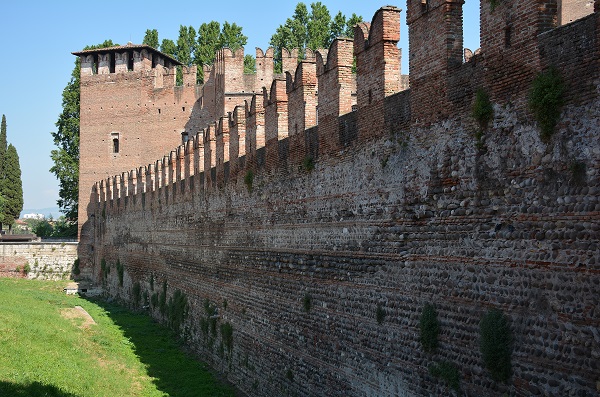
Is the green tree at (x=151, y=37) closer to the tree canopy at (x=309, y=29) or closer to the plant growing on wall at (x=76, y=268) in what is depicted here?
the tree canopy at (x=309, y=29)

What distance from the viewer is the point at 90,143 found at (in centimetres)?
3800

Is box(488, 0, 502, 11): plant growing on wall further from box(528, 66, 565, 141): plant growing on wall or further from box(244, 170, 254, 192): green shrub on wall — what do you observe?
box(244, 170, 254, 192): green shrub on wall

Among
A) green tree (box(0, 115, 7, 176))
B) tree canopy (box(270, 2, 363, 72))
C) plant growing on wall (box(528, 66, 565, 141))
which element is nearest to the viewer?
plant growing on wall (box(528, 66, 565, 141))

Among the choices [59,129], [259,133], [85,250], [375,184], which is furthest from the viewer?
[59,129]

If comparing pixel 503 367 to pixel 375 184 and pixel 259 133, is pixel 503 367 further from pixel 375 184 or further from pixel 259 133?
pixel 259 133

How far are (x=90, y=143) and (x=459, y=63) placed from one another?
33.3 metres

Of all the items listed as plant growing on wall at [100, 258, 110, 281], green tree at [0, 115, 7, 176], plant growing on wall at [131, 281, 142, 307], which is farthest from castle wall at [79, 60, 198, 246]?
green tree at [0, 115, 7, 176]

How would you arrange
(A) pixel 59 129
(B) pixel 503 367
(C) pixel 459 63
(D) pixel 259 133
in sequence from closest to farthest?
(B) pixel 503 367 < (C) pixel 459 63 < (D) pixel 259 133 < (A) pixel 59 129

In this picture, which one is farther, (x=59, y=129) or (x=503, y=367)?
(x=59, y=129)

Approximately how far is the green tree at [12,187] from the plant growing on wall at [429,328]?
154 ft

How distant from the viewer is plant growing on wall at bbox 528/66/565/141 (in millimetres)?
5773

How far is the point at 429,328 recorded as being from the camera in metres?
7.39

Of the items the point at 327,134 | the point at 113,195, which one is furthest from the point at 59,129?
the point at 327,134

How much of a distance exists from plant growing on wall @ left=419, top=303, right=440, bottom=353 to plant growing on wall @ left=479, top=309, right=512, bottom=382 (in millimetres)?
887
